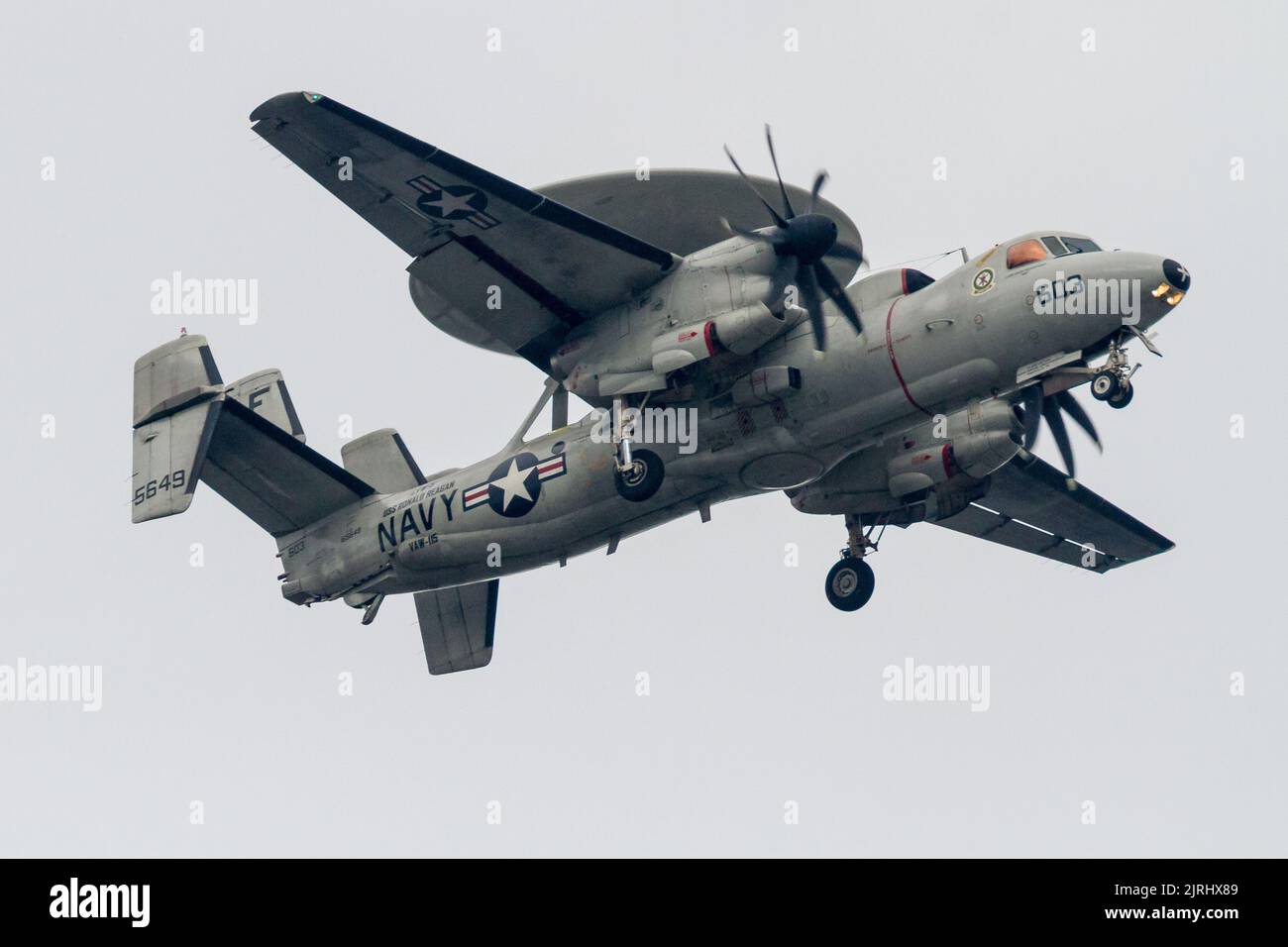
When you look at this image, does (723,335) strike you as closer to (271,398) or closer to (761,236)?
(761,236)

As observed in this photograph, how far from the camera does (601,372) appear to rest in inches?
1187

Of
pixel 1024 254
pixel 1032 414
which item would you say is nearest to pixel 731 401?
pixel 1032 414

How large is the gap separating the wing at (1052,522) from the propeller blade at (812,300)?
6790 millimetres

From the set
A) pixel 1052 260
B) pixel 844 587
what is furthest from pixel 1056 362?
pixel 844 587

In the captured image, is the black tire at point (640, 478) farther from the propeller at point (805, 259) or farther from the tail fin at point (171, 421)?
the tail fin at point (171, 421)

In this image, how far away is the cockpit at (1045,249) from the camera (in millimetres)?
27969

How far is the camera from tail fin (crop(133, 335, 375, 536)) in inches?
1251

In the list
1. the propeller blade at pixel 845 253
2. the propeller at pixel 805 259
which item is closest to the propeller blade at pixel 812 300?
the propeller at pixel 805 259

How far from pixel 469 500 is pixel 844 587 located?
21.7 feet

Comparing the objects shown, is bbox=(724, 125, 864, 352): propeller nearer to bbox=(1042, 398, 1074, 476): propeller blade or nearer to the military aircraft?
the military aircraft

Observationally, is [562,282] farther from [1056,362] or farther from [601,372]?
[1056,362]

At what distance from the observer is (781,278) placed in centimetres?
2858

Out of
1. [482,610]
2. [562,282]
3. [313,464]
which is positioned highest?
[562,282]

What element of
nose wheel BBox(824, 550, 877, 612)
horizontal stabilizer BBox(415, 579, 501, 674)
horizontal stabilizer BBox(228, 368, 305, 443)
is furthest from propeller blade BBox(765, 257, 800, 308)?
horizontal stabilizer BBox(228, 368, 305, 443)
